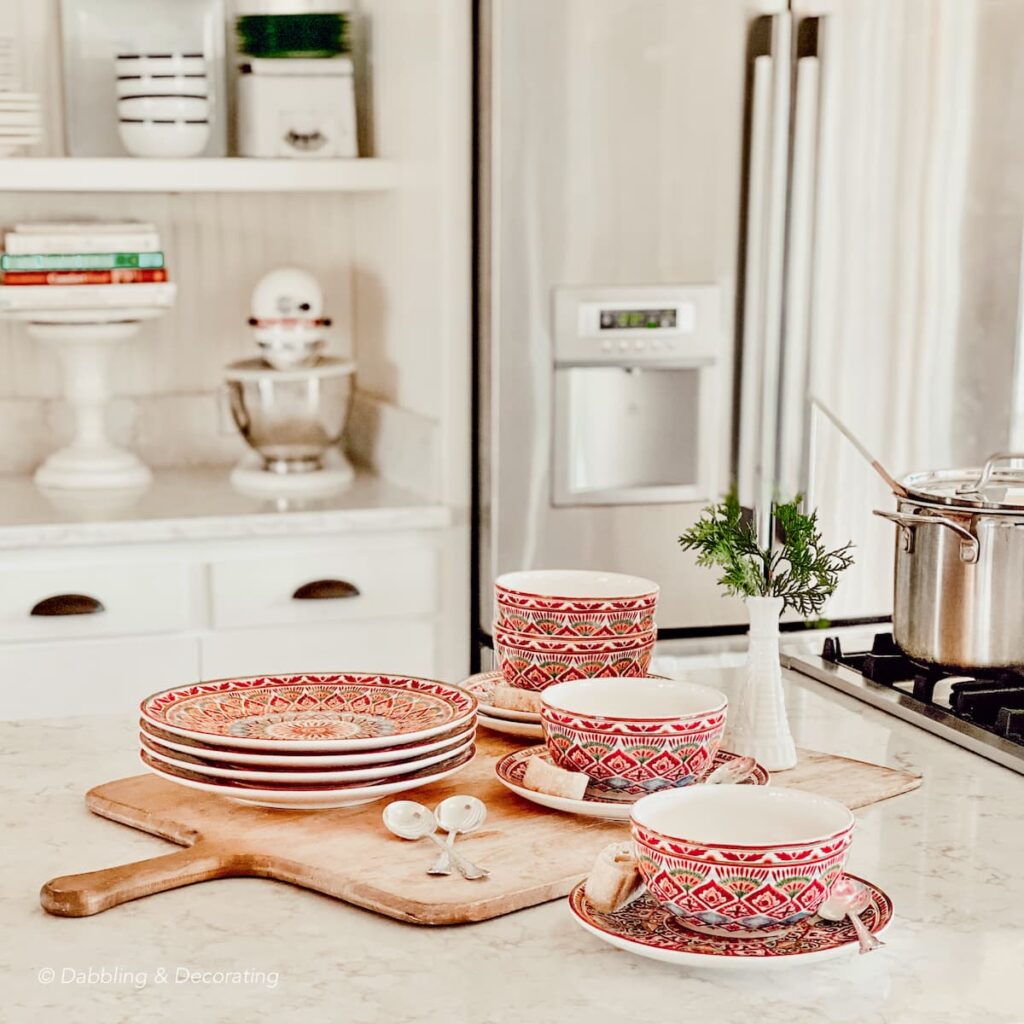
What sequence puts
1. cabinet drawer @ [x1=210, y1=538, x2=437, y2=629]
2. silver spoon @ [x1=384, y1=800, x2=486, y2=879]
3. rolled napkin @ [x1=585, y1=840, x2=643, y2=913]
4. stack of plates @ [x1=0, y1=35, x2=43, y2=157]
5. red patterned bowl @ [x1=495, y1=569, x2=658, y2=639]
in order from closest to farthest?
rolled napkin @ [x1=585, y1=840, x2=643, y2=913] → silver spoon @ [x1=384, y1=800, x2=486, y2=879] → red patterned bowl @ [x1=495, y1=569, x2=658, y2=639] → cabinet drawer @ [x1=210, y1=538, x2=437, y2=629] → stack of plates @ [x1=0, y1=35, x2=43, y2=157]

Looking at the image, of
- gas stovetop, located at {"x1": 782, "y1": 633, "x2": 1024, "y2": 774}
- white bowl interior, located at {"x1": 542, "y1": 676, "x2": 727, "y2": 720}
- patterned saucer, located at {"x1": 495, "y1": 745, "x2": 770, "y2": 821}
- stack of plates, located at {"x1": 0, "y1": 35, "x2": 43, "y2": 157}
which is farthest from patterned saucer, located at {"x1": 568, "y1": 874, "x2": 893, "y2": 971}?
stack of plates, located at {"x1": 0, "y1": 35, "x2": 43, "y2": 157}

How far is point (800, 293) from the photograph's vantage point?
2873 mm

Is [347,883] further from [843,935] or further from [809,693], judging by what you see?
[809,693]

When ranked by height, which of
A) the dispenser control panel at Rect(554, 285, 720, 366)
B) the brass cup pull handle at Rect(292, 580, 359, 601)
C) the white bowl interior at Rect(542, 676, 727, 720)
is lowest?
the brass cup pull handle at Rect(292, 580, 359, 601)

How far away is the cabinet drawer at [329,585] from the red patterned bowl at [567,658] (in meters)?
1.45

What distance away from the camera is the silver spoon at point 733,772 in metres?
1.28

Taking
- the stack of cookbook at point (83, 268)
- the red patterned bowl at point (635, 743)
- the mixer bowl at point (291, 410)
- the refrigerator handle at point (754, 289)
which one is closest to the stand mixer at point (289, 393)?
the mixer bowl at point (291, 410)

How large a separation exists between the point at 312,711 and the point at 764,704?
1.30 ft

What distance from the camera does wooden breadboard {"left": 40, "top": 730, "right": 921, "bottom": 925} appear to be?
110 cm

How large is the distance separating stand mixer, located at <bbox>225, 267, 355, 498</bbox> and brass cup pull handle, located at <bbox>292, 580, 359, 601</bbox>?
0.24 metres

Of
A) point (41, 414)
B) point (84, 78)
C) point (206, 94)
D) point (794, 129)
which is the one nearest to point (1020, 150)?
point (794, 129)

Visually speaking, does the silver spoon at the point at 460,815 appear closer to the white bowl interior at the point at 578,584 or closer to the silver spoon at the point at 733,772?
the silver spoon at the point at 733,772

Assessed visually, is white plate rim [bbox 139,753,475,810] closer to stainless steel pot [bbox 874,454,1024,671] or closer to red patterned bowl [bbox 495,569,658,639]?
red patterned bowl [bbox 495,569,658,639]

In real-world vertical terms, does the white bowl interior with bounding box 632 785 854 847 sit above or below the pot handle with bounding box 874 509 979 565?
below
